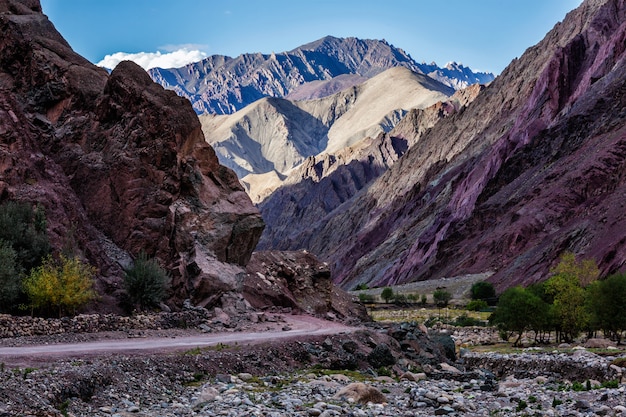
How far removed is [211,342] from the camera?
3012 centimetres

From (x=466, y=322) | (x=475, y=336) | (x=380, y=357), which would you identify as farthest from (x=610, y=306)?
(x=466, y=322)

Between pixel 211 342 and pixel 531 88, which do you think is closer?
pixel 211 342

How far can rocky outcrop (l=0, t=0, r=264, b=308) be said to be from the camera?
38719 mm

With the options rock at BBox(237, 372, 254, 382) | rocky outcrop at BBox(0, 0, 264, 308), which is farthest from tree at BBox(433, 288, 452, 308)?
rock at BBox(237, 372, 254, 382)

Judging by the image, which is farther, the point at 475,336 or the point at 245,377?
the point at 475,336

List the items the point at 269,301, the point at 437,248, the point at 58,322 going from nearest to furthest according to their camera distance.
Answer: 1. the point at 58,322
2. the point at 269,301
3. the point at 437,248

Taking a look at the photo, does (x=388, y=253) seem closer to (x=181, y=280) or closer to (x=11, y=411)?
(x=181, y=280)

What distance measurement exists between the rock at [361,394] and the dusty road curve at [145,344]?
6.83m

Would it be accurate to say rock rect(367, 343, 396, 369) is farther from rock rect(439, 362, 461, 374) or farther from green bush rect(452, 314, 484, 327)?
green bush rect(452, 314, 484, 327)

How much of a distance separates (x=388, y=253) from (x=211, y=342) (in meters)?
144

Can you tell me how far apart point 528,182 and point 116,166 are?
355 ft

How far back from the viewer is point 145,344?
2752 cm

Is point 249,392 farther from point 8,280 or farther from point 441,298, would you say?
point 441,298

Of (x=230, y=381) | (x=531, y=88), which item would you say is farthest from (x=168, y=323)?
(x=531, y=88)
